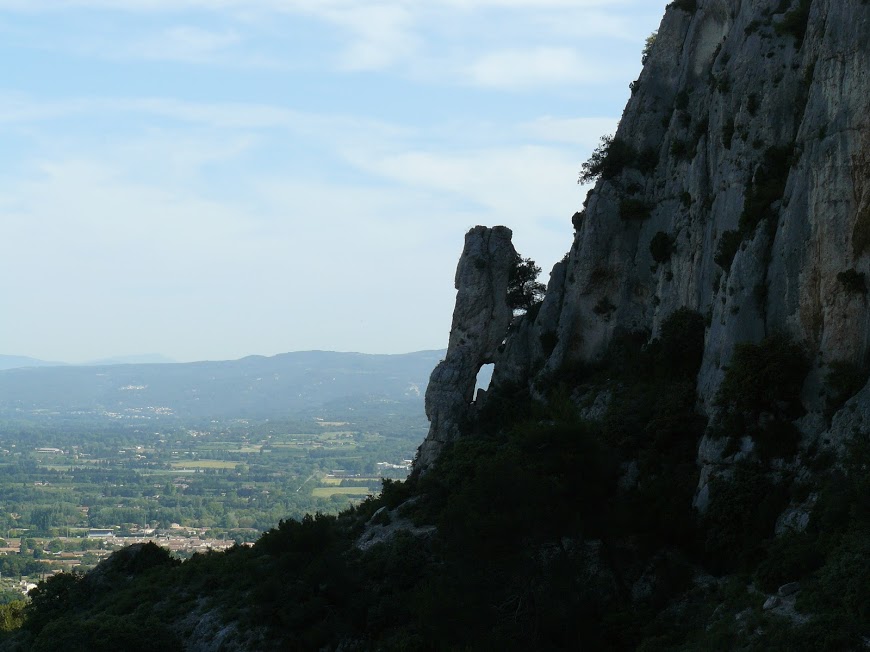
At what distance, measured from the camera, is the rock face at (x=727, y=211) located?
34.8 meters

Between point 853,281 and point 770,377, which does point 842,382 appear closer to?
point 770,377

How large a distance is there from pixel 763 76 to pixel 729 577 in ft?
68.7

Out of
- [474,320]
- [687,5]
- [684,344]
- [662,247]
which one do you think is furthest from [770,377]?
[474,320]

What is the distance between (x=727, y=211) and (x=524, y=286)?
24.0 metres

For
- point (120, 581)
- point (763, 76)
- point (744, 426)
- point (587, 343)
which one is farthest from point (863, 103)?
point (120, 581)

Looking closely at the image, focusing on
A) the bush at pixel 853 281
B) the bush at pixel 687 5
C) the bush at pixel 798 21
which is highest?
the bush at pixel 687 5

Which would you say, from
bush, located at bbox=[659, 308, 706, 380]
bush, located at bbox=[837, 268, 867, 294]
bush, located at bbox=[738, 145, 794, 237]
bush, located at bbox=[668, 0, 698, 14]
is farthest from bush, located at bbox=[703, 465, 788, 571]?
bush, located at bbox=[668, 0, 698, 14]

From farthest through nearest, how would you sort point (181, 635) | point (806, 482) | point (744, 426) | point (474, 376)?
point (474, 376) → point (181, 635) → point (744, 426) → point (806, 482)

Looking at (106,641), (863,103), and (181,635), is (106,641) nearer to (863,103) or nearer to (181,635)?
(181,635)

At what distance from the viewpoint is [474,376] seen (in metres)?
66.2

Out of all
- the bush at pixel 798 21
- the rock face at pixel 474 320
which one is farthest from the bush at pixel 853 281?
the rock face at pixel 474 320

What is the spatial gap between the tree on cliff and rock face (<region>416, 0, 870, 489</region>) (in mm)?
1964

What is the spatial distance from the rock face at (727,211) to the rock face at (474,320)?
143mm

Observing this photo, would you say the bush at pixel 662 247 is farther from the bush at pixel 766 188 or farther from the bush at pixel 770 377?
the bush at pixel 770 377
